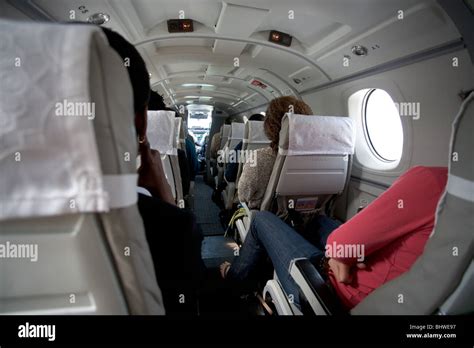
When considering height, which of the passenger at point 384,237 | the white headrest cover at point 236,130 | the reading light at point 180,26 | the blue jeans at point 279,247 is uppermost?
the reading light at point 180,26

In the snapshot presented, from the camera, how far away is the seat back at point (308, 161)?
5.90 ft

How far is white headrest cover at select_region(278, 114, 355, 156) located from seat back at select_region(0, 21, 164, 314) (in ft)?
4.88

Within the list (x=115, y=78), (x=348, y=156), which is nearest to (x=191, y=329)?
(x=115, y=78)

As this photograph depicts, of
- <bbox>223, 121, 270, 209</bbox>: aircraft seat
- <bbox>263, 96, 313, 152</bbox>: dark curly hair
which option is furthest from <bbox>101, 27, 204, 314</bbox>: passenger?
<bbox>223, 121, 270, 209</bbox>: aircraft seat

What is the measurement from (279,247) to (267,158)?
0.89 metres

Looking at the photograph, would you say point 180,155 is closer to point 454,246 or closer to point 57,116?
point 57,116

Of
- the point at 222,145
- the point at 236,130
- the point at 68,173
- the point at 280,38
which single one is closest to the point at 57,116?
the point at 68,173

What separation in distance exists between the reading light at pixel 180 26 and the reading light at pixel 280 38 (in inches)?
33.6

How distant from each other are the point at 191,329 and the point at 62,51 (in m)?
0.93

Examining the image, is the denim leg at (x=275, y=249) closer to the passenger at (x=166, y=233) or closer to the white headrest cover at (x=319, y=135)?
the white headrest cover at (x=319, y=135)

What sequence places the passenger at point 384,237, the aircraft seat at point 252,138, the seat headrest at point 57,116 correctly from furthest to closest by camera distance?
1. the aircraft seat at point 252,138
2. the passenger at point 384,237
3. the seat headrest at point 57,116

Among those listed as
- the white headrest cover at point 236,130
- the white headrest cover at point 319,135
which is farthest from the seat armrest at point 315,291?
the white headrest cover at point 236,130

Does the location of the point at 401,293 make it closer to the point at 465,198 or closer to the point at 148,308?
the point at 465,198

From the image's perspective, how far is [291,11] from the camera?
71.2 inches
